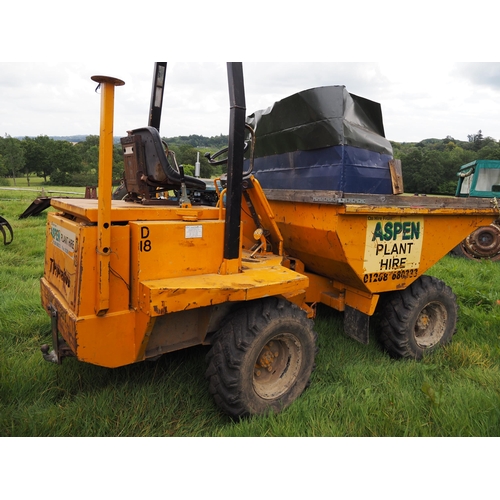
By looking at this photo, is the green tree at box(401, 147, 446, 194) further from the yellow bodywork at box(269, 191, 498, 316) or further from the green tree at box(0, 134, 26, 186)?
the green tree at box(0, 134, 26, 186)

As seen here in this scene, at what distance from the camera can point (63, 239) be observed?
9.09 ft

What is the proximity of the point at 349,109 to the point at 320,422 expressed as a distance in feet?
8.28

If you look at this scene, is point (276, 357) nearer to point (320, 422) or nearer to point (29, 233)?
point (320, 422)

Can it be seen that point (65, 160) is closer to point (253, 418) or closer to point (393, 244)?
point (393, 244)

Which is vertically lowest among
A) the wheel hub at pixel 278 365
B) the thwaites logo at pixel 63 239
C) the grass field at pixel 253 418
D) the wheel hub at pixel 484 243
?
the grass field at pixel 253 418

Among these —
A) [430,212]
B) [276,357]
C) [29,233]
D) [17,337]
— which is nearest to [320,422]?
[276,357]

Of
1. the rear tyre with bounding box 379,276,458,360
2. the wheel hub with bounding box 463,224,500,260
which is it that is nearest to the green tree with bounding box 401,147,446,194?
the wheel hub with bounding box 463,224,500,260

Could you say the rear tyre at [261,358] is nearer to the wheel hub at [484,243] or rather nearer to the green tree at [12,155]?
the wheel hub at [484,243]

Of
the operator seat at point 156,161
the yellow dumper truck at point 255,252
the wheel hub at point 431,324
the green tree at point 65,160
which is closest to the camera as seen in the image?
the yellow dumper truck at point 255,252

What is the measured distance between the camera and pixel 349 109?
343cm

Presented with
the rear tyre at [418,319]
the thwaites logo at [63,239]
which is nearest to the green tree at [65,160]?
the thwaites logo at [63,239]

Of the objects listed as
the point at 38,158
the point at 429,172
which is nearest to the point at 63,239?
the point at 429,172

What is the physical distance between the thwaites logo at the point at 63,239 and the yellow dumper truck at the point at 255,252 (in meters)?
0.01

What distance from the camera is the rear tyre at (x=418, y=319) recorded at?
3802 mm
